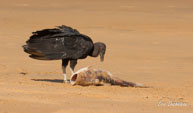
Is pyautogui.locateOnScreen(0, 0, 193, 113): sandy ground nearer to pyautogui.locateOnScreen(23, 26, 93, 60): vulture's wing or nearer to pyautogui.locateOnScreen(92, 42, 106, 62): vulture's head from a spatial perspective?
pyautogui.locateOnScreen(23, 26, 93, 60): vulture's wing

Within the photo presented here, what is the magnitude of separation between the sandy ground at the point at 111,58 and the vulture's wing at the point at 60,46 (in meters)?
0.57

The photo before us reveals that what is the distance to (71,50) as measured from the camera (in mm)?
11711

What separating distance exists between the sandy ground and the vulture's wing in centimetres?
57

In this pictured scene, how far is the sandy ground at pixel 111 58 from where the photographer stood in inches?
353

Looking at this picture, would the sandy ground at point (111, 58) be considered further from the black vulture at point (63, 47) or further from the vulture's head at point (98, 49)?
the vulture's head at point (98, 49)

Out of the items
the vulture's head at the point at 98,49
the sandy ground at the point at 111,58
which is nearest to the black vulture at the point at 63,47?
the vulture's head at the point at 98,49

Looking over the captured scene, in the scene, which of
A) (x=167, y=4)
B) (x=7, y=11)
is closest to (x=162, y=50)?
(x=7, y=11)

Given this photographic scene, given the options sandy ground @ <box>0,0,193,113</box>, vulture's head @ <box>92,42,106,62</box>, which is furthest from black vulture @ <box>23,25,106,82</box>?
sandy ground @ <box>0,0,193,113</box>

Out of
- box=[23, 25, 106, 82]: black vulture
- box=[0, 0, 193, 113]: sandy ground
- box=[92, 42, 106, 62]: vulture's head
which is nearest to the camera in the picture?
box=[0, 0, 193, 113]: sandy ground

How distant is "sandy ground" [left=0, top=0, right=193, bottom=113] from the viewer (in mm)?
8969

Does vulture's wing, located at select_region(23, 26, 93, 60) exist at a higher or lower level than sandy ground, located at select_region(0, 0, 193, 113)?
higher

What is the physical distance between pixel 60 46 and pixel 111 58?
6488 millimetres

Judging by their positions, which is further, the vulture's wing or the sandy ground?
the vulture's wing

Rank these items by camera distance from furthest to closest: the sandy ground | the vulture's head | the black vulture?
the vulture's head → the black vulture → the sandy ground
